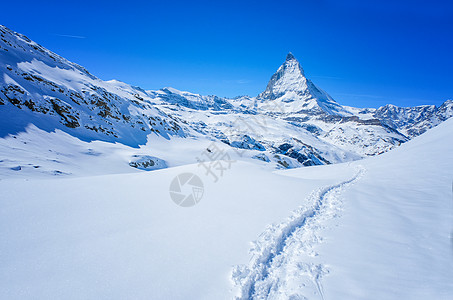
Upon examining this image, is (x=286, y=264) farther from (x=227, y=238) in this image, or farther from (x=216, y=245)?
(x=216, y=245)

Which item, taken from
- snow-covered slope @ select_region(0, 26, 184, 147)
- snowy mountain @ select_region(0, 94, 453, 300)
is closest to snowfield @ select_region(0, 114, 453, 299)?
snowy mountain @ select_region(0, 94, 453, 300)

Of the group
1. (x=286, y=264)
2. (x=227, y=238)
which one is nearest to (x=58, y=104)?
(x=227, y=238)

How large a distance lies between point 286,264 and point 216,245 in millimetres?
2284

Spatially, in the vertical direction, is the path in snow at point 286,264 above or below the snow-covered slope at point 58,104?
below

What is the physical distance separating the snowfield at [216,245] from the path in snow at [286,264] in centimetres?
4

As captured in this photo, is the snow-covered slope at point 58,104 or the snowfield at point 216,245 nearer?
the snowfield at point 216,245

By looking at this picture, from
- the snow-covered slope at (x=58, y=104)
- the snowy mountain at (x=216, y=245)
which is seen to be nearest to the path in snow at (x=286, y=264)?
the snowy mountain at (x=216, y=245)

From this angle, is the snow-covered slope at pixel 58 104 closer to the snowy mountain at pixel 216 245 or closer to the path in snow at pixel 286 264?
the snowy mountain at pixel 216 245

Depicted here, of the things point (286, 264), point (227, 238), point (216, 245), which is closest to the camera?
point (286, 264)

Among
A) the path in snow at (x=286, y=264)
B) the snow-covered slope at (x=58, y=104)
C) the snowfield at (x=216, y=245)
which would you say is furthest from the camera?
the snow-covered slope at (x=58, y=104)

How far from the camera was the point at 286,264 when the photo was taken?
601 cm

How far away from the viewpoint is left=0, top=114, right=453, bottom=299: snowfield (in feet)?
15.5

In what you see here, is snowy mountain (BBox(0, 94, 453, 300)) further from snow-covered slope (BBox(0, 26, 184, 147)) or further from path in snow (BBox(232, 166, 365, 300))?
snow-covered slope (BBox(0, 26, 184, 147))

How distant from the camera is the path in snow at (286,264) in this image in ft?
16.2
